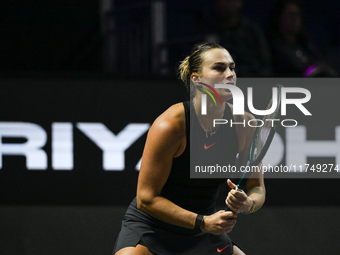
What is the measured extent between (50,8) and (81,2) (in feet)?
0.82

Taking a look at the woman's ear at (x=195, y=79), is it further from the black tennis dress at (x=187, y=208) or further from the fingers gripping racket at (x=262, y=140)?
the fingers gripping racket at (x=262, y=140)

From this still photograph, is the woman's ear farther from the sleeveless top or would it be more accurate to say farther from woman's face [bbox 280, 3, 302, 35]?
woman's face [bbox 280, 3, 302, 35]

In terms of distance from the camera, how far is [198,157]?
6.34 feet

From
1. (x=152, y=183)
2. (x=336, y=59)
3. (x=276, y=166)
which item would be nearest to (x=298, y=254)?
(x=276, y=166)

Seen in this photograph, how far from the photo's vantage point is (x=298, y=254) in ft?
9.18

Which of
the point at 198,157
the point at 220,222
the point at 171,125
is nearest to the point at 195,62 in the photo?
the point at 171,125

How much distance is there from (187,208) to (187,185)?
105 millimetres

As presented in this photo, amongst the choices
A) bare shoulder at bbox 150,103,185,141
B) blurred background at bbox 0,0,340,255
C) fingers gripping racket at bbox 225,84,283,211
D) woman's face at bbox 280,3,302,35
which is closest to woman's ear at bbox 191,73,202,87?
bare shoulder at bbox 150,103,185,141

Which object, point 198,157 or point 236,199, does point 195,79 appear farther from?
point 236,199

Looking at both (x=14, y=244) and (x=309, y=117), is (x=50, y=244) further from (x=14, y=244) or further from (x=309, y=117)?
(x=309, y=117)

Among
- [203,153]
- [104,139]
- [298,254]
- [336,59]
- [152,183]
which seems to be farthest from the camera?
[336,59]

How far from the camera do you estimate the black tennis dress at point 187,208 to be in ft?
5.90

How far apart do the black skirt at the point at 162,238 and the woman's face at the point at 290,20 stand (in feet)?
6.63

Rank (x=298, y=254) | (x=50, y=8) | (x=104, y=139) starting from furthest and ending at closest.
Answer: (x=50, y=8)
(x=104, y=139)
(x=298, y=254)
